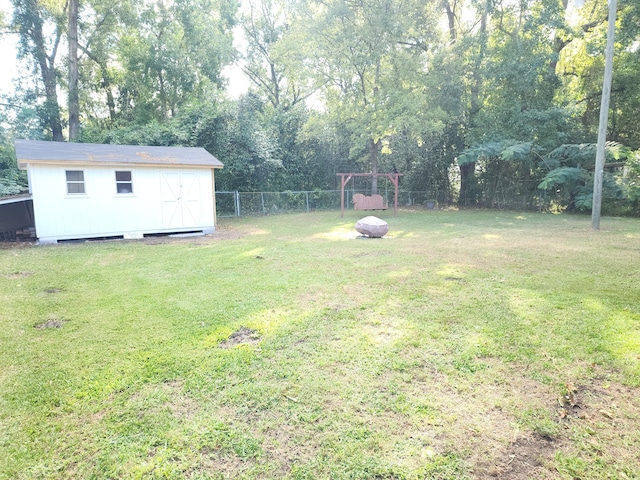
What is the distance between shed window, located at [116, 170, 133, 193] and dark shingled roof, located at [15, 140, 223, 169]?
1.48 feet

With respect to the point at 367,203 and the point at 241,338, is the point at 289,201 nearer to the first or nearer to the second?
the point at 367,203

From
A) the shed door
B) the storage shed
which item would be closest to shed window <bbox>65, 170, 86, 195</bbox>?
the storage shed

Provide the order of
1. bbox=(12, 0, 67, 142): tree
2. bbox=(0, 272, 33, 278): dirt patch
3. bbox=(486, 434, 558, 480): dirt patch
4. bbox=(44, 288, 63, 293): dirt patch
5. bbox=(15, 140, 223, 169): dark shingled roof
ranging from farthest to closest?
bbox=(12, 0, 67, 142): tree
bbox=(15, 140, 223, 169): dark shingled roof
bbox=(0, 272, 33, 278): dirt patch
bbox=(44, 288, 63, 293): dirt patch
bbox=(486, 434, 558, 480): dirt patch

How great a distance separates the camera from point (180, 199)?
11.2 m

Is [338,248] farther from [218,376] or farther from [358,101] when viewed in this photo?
[358,101]

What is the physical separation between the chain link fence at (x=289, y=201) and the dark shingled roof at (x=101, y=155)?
458 cm

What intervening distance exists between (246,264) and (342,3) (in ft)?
48.9

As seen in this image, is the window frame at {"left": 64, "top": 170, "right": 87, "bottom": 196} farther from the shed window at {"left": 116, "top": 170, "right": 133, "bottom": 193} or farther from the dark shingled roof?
the shed window at {"left": 116, "top": 170, "right": 133, "bottom": 193}

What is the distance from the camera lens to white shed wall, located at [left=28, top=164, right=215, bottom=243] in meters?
9.23

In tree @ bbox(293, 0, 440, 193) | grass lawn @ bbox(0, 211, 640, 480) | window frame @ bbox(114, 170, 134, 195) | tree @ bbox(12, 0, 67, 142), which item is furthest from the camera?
tree @ bbox(12, 0, 67, 142)

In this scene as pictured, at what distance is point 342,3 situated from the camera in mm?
16203

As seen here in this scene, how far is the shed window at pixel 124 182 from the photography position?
10211 mm

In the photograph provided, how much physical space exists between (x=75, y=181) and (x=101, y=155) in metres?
0.98

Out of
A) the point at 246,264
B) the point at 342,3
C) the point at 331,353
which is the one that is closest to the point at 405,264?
the point at 246,264
